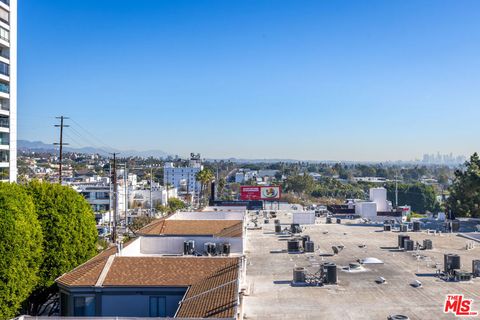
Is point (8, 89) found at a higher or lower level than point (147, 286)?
higher

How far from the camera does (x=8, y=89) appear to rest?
6116cm

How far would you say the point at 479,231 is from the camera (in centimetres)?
4988

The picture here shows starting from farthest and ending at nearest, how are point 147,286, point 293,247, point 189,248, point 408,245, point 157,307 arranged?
point 408,245
point 189,248
point 293,247
point 157,307
point 147,286

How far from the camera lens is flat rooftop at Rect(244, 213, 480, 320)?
21562mm

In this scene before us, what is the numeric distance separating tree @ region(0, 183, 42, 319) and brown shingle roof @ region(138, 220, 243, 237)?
36.3 feet

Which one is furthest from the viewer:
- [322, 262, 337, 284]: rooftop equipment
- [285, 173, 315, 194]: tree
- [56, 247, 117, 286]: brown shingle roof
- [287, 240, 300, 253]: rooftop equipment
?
[285, 173, 315, 194]: tree

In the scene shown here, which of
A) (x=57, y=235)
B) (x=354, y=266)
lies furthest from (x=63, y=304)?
(x=354, y=266)

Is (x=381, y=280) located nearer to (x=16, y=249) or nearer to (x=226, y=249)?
(x=226, y=249)

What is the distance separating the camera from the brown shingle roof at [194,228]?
40.4 metres

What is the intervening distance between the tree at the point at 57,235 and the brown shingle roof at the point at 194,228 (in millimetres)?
6419

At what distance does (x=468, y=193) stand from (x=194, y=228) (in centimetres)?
4627

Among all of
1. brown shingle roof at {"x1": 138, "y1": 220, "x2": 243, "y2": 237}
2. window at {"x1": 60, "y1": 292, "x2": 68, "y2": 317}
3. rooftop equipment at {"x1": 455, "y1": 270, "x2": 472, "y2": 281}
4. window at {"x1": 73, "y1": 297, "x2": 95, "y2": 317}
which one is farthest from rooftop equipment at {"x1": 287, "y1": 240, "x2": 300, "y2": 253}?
window at {"x1": 60, "y1": 292, "x2": 68, "y2": 317}

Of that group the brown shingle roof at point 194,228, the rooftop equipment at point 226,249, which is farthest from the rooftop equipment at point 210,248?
the brown shingle roof at point 194,228

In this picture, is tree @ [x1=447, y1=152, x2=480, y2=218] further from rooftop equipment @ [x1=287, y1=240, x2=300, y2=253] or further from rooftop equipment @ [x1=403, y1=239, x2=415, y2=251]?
rooftop equipment @ [x1=287, y1=240, x2=300, y2=253]
